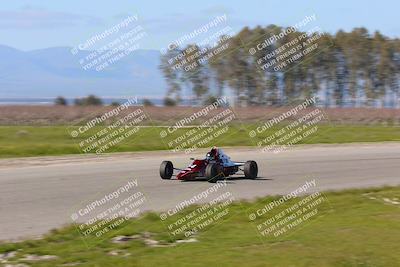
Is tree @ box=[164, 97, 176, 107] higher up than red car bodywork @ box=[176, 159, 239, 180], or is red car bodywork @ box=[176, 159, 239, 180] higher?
tree @ box=[164, 97, 176, 107]

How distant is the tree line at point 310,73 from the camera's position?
292 feet

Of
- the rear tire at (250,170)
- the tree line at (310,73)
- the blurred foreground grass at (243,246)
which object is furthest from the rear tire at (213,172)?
the tree line at (310,73)

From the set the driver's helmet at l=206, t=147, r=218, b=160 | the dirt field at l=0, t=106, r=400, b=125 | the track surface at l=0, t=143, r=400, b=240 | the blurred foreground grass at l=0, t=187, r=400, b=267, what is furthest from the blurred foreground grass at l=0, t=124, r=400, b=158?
the blurred foreground grass at l=0, t=187, r=400, b=267

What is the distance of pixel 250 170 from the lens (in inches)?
811

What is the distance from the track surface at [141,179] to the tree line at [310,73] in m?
57.5

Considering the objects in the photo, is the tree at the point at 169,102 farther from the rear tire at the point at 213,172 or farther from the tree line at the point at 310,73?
the rear tire at the point at 213,172

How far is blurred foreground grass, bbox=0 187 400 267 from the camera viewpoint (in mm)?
9875

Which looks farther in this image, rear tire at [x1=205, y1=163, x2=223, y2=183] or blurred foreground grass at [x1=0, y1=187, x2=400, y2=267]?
rear tire at [x1=205, y1=163, x2=223, y2=183]

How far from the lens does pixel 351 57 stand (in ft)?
300

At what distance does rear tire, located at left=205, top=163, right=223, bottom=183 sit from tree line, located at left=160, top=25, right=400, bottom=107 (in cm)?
6683

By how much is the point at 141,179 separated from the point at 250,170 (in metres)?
A: 3.15

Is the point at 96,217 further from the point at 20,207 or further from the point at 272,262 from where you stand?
the point at 272,262

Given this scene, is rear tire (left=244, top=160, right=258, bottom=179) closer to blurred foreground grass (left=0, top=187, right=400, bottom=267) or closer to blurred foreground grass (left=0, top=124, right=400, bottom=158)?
blurred foreground grass (left=0, top=187, right=400, bottom=267)

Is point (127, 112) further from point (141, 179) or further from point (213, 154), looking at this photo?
point (213, 154)
